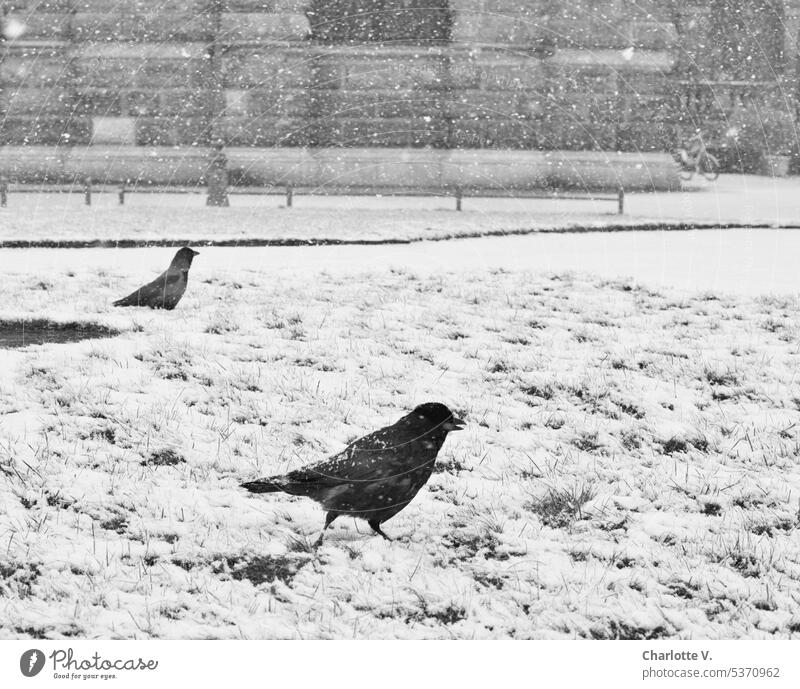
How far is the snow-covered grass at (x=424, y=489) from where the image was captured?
357 centimetres

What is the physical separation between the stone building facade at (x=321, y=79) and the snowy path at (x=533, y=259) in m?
11.8

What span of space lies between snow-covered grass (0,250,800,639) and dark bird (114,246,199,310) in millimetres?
229

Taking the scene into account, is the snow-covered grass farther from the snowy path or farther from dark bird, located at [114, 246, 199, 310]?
the snowy path

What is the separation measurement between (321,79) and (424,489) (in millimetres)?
23164

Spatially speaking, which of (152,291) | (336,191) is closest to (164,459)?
(152,291)

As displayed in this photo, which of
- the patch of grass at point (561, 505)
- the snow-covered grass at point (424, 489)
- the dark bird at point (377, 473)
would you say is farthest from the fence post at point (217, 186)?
the dark bird at point (377, 473)

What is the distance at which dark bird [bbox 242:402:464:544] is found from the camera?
13.0ft

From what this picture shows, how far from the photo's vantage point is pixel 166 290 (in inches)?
332

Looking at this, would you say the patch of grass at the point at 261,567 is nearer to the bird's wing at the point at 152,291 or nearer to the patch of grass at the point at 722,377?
the patch of grass at the point at 722,377

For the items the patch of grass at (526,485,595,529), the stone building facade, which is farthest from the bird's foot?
the stone building facade

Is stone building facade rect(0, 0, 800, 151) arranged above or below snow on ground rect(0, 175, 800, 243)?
above

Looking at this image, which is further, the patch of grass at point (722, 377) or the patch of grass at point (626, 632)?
the patch of grass at point (722, 377)
